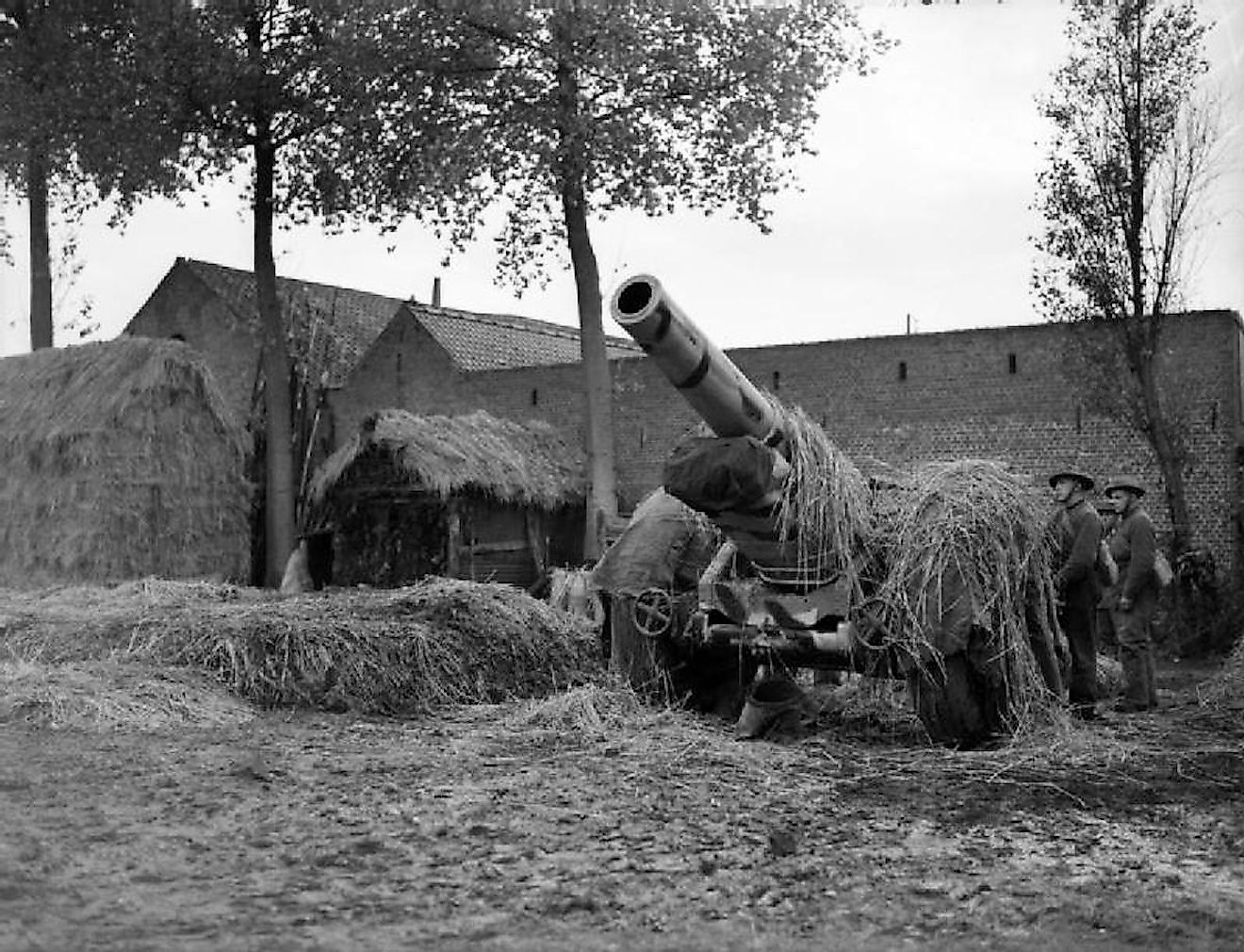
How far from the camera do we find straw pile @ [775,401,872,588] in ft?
30.3

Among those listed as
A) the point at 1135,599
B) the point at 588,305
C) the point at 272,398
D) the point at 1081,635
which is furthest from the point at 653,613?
the point at 272,398

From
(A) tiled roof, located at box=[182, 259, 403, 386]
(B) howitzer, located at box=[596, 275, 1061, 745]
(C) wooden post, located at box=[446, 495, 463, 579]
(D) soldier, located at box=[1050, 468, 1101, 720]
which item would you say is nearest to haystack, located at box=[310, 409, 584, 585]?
(C) wooden post, located at box=[446, 495, 463, 579]

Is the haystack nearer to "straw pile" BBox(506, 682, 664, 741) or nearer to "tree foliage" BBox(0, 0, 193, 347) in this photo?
"tree foliage" BBox(0, 0, 193, 347)

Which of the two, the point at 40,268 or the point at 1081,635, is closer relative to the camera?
the point at 1081,635

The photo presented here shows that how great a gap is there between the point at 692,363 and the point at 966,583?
79.2 inches

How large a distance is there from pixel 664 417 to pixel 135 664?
12051mm

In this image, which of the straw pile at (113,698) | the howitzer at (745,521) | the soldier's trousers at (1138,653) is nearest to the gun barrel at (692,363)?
the howitzer at (745,521)

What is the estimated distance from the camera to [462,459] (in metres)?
19.5

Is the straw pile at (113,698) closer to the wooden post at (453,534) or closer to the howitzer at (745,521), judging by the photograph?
the howitzer at (745,521)

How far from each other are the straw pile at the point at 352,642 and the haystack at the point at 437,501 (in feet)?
22.5

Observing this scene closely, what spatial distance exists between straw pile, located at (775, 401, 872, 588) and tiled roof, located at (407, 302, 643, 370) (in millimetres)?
13854

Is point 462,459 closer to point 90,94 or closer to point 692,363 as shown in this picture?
point 90,94

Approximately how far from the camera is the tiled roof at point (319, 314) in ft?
92.6

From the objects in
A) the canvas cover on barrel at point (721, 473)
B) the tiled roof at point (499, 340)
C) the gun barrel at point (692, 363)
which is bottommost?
the canvas cover on barrel at point (721, 473)
